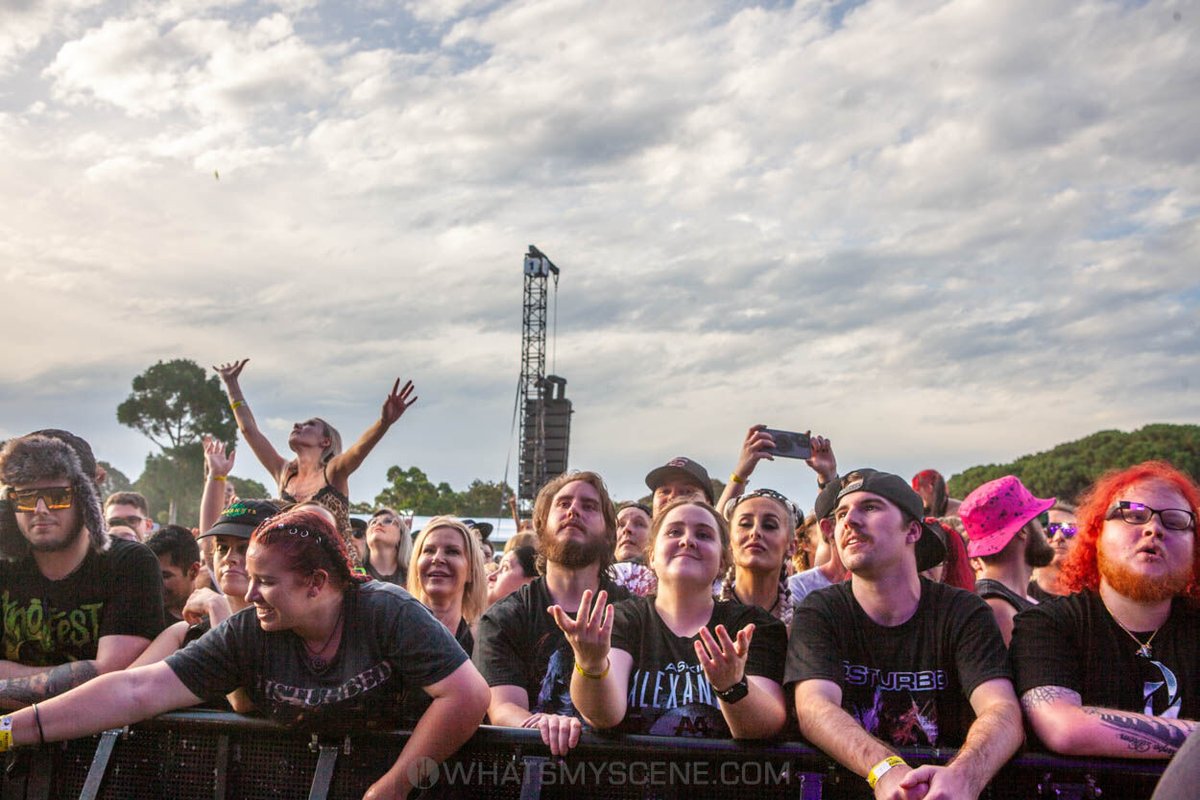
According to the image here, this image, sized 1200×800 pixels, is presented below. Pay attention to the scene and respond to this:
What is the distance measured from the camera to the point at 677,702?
3406mm

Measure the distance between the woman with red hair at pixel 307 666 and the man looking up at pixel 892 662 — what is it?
1.13m

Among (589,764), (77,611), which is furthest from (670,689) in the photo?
(77,611)

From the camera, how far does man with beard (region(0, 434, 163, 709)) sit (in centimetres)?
367

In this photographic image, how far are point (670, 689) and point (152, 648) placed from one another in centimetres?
199

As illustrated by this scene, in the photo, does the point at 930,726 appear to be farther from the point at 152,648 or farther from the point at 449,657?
the point at 152,648

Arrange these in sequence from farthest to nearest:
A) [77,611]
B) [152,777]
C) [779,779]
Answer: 1. [77,611]
2. [152,777]
3. [779,779]

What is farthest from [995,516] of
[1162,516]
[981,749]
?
[981,749]

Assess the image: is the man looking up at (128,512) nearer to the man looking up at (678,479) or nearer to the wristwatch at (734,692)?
the man looking up at (678,479)

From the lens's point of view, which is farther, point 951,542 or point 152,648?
point 951,542

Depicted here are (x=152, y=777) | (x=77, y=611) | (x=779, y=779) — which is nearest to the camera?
(x=779, y=779)

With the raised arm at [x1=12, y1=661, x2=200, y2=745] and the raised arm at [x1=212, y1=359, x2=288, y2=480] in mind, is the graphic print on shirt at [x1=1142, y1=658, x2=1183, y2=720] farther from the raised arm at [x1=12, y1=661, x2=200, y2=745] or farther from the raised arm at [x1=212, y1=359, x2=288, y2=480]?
the raised arm at [x1=212, y1=359, x2=288, y2=480]

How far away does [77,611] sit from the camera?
3734mm

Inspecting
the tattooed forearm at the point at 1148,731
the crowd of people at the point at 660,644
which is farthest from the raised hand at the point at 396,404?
the tattooed forearm at the point at 1148,731

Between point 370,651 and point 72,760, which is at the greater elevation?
point 370,651
